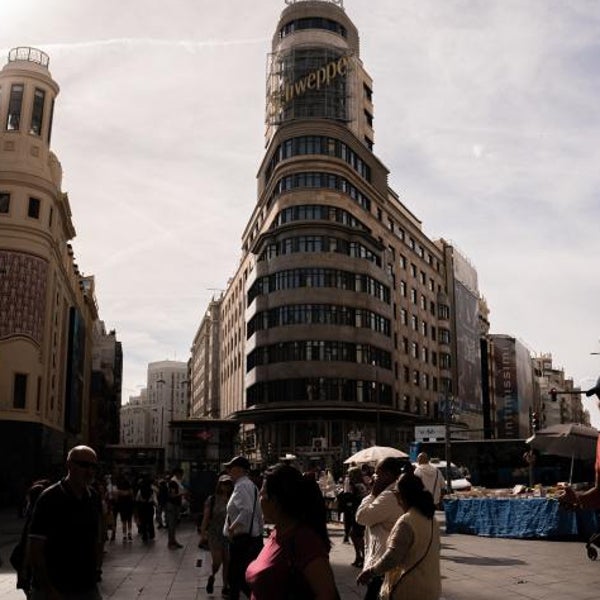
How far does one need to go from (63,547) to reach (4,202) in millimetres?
38402

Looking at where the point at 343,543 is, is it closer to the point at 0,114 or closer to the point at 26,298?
the point at 26,298

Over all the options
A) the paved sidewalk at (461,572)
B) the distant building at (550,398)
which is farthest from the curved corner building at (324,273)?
the distant building at (550,398)

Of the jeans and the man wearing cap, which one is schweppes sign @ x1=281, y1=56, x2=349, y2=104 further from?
the man wearing cap

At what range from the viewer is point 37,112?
42781mm

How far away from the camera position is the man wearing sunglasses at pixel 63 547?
4.74 m

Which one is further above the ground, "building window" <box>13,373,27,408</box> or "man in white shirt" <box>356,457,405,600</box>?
"building window" <box>13,373,27,408</box>

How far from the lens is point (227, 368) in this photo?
82.9 meters

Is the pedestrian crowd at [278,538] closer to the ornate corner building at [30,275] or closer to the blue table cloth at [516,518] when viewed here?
the blue table cloth at [516,518]

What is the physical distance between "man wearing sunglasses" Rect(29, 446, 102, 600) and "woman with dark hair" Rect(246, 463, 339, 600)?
6.34 feet

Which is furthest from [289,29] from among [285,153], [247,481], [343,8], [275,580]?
[275,580]

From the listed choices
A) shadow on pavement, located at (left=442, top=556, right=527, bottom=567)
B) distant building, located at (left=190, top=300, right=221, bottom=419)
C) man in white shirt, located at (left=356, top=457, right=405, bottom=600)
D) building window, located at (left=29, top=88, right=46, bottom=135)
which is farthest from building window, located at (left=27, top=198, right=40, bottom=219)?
distant building, located at (left=190, top=300, right=221, bottom=419)

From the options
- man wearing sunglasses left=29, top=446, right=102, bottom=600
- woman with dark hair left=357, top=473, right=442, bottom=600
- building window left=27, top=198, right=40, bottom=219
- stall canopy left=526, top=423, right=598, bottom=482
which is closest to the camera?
man wearing sunglasses left=29, top=446, right=102, bottom=600

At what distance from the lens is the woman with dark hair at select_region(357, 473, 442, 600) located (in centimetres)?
493

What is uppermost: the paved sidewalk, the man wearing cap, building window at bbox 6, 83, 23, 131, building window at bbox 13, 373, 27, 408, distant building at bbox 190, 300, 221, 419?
building window at bbox 6, 83, 23, 131
